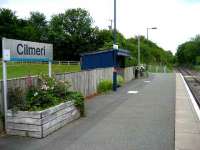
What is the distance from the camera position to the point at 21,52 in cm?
1002

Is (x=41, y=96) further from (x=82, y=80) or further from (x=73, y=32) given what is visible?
(x=73, y=32)

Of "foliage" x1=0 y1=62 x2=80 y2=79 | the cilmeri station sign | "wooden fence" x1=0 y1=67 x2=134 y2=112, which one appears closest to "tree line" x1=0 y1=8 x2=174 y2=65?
"foliage" x1=0 y1=62 x2=80 y2=79

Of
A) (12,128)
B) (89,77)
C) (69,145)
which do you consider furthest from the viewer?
(89,77)

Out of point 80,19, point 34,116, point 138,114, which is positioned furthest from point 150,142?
point 80,19

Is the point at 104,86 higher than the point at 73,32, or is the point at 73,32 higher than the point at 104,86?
the point at 73,32

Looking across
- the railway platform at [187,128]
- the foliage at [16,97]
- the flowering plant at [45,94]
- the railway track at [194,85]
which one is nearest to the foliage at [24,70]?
the railway track at [194,85]

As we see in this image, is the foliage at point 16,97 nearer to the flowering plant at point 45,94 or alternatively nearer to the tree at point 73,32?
the flowering plant at point 45,94

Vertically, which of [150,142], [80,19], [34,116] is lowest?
[150,142]

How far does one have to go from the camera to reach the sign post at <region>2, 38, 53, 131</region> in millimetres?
9398

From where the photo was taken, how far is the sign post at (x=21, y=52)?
30.8ft

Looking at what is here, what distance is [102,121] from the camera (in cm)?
1127

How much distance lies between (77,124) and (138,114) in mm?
2887

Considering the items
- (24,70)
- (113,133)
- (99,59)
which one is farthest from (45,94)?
(24,70)

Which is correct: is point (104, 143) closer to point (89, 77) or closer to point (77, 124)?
point (77, 124)
